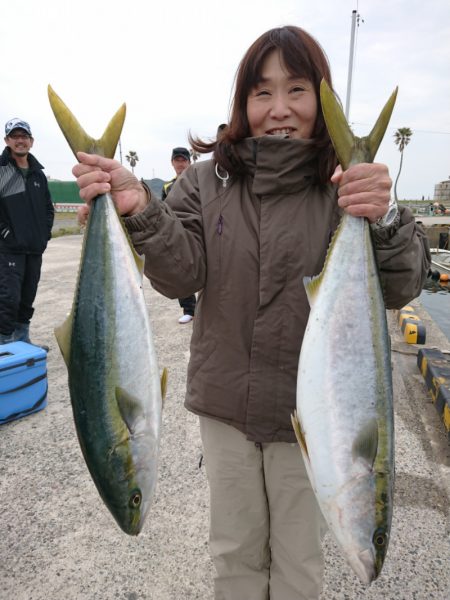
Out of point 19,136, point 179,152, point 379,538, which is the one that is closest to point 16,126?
point 19,136

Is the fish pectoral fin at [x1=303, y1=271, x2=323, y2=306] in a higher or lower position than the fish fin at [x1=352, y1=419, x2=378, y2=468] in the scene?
higher

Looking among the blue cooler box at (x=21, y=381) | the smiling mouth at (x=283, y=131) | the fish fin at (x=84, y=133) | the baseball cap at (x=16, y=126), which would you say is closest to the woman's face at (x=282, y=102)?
the smiling mouth at (x=283, y=131)

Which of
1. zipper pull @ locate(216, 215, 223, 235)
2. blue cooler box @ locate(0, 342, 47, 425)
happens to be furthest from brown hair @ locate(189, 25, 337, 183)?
blue cooler box @ locate(0, 342, 47, 425)

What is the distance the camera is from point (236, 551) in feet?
5.99

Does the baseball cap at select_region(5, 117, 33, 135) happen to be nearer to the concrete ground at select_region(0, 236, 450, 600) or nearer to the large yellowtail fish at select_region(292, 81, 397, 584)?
the concrete ground at select_region(0, 236, 450, 600)

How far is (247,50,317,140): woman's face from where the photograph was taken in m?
1.59

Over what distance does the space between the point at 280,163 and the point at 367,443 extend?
3.34 feet

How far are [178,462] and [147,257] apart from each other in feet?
6.50

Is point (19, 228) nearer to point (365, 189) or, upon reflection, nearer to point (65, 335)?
point (65, 335)

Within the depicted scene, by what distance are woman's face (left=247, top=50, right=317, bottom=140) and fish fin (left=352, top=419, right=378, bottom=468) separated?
3.52 ft

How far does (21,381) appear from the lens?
11.1ft

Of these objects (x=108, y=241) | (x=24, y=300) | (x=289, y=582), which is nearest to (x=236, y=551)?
(x=289, y=582)

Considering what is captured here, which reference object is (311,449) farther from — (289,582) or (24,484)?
(24,484)

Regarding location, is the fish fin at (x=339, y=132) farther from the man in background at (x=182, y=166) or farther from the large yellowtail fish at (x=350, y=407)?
the man in background at (x=182, y=166)
